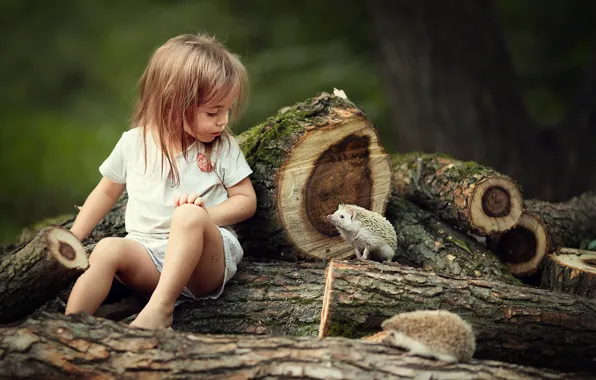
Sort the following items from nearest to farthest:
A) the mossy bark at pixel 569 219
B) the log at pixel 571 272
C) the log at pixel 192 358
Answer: the log at pixel 192 358 → the log at pixel 571 272 → the mossy bark at pixel 569 219

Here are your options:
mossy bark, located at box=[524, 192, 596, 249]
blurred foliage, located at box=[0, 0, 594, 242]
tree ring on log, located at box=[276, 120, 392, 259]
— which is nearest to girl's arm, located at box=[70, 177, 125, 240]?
tree ring on log, located at box=[276, 120, 392, 259]

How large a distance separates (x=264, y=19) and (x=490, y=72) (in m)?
3.40

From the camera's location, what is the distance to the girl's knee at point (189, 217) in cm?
308

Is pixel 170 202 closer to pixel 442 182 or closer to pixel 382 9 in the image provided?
pixel 442 182

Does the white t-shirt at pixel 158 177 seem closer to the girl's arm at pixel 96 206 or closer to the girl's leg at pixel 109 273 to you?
the girl's arm at pixel 96 206

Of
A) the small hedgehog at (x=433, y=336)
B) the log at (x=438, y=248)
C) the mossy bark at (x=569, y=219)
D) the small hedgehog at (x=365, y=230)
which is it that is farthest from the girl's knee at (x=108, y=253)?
the mossy bark at (x=569, y=219)

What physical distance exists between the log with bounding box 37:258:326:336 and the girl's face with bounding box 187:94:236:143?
0.79 m

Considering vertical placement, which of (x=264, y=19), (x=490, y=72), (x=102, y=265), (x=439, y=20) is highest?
(x=264, y=19)

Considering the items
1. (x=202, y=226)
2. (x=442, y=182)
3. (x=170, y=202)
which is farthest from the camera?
(x=442, y=182)

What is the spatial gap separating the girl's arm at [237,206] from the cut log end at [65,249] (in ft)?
2.33

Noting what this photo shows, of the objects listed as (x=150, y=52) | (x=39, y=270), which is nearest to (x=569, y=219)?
(x=39, y=270)

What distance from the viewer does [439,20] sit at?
6.52 meters

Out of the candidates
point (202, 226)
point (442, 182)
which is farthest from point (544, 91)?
point (202, 226)

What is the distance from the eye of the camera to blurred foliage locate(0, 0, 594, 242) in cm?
817
